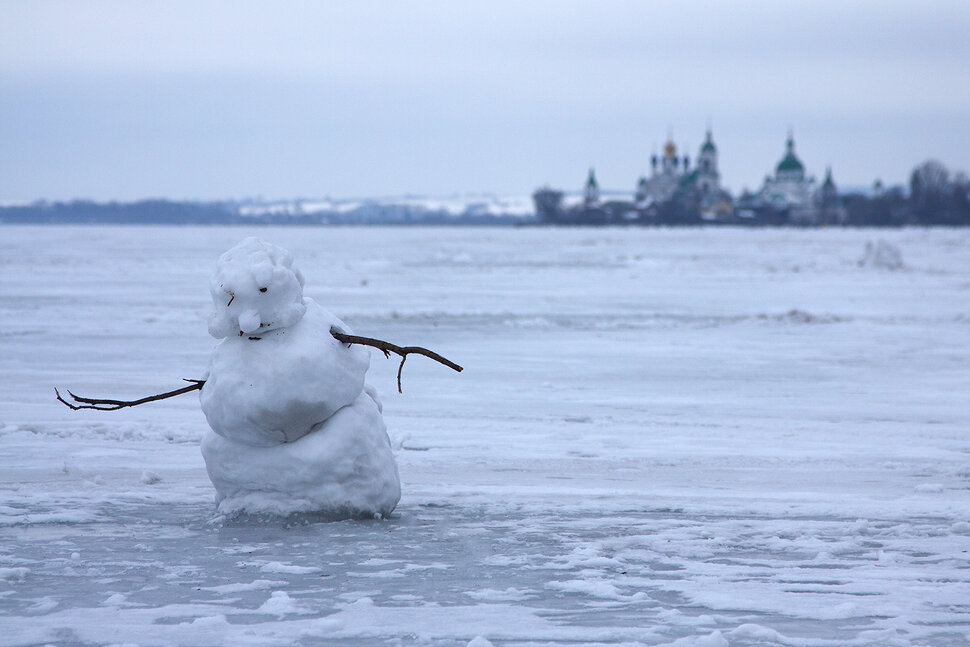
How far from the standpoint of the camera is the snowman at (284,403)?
5770 mm

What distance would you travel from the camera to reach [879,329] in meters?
17.5

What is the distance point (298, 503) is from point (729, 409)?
4955mm

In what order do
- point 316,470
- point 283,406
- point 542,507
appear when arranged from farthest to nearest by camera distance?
point 542,507 < point 316,470 < point 283,406

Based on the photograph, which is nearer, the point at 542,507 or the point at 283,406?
the point at 283,406

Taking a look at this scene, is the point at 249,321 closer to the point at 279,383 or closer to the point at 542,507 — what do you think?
the point at 279,383

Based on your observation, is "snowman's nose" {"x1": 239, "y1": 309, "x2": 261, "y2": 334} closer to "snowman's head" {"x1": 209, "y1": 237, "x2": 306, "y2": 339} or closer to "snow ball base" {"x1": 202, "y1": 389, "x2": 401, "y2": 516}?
"snowman's head" {"x1": 209, "y1": 237, "x2": 306, "y2": 339}

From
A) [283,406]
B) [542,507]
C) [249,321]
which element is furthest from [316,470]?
[542,507]

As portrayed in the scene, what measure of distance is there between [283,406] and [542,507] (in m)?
1.64

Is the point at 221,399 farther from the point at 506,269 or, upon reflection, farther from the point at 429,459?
the point at 506,269

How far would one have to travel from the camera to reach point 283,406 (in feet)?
18.7

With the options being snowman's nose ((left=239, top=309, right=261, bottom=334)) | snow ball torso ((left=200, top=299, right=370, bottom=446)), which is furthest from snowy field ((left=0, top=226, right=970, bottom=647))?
snowman's nose ((left=239, top=309, right=261, bottom=334))

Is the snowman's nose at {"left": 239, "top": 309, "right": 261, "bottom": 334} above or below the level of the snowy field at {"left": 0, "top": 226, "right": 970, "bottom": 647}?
above

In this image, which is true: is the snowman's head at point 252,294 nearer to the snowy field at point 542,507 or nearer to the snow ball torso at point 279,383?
the snow ball torso at point 279,383

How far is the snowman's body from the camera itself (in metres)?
5.77
